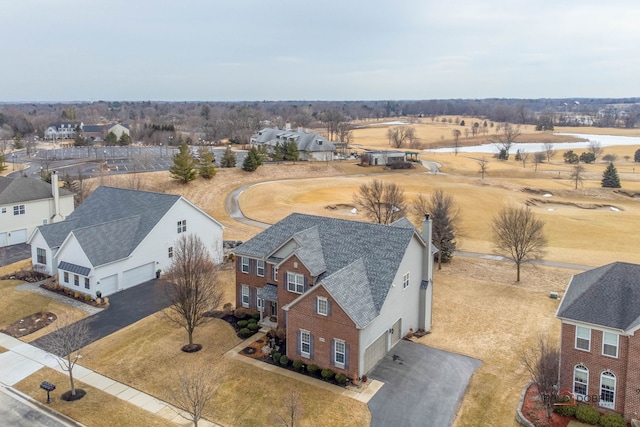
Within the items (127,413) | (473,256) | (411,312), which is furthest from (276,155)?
→ (127,413)

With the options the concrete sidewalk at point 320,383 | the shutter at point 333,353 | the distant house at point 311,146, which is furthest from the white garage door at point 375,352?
the distant house at point 311,146

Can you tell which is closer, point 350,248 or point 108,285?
point 350,248

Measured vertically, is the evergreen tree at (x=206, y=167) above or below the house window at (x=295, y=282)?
above

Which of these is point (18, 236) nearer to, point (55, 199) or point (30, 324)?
point (55, 199)

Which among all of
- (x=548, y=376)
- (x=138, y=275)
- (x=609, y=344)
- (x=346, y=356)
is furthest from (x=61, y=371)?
(x=609, y=344)

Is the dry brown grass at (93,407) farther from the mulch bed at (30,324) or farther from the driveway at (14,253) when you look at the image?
the driveway at (14,253)

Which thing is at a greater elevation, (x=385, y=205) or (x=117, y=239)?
(x=385, y=205)

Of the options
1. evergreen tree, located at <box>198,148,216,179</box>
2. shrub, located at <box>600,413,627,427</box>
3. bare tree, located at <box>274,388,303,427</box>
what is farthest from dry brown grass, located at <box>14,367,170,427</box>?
evergreen tree, located at <box>198,148,216,179</box>
